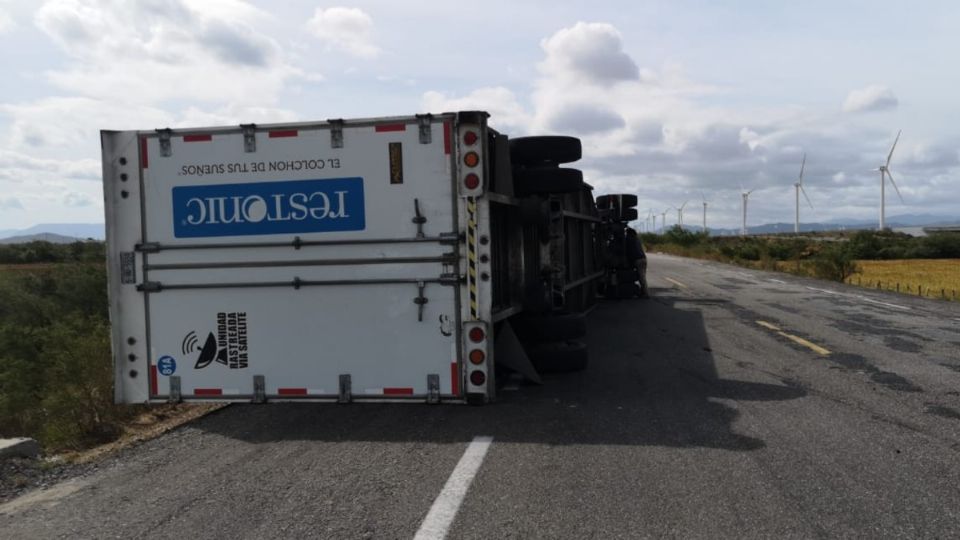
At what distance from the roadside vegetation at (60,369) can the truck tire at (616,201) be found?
39.0 ft

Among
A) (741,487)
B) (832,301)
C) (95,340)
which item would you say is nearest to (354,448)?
(741,487)

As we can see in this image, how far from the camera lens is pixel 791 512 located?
159 inches

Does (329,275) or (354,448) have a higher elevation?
(329,275)

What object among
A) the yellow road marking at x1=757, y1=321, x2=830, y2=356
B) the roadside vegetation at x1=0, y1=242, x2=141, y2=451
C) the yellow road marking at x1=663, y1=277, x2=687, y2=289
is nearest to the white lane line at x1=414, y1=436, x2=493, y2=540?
the roadside vegetation at x1=0, y1=242, x2=141, y2=451

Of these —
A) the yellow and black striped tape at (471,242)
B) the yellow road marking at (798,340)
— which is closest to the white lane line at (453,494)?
the yellow and black striped tape at (471,242)

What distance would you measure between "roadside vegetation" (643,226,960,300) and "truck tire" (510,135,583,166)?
22551 mm

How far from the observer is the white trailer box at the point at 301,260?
6.37m

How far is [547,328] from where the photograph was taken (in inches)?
324

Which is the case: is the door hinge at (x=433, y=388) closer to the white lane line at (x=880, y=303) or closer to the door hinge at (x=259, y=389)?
the door hinge at (x=259, y=389)

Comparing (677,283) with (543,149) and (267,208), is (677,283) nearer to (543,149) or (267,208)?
(543,149)

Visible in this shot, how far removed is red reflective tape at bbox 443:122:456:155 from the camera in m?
6.35

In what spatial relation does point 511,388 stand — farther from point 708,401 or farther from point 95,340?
point 95,340

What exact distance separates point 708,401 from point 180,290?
16.9 ft

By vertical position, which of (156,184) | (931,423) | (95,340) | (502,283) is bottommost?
(931,423)
